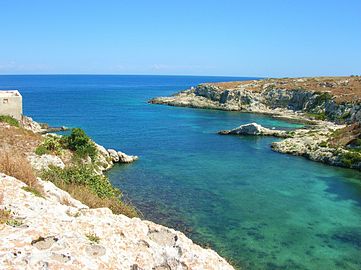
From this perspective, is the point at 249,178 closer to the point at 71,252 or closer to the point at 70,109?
the point at 71,252

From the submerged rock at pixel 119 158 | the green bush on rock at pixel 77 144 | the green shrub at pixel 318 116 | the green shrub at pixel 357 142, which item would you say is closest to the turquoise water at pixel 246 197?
the submerged rock at pixel 119 158

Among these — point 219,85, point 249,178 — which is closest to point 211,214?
point 249,178

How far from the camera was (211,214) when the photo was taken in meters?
34.5

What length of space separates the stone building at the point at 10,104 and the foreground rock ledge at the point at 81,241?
43.0m

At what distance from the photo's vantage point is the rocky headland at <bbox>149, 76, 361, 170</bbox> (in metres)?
61.2

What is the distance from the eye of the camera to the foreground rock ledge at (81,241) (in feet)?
29.0

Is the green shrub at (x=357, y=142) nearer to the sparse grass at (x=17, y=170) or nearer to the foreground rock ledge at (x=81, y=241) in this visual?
the foreground rock ledge at (x=81, y=241)

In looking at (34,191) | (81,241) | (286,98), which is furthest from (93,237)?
(286,98)

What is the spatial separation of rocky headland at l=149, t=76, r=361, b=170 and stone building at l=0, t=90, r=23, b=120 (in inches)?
1681

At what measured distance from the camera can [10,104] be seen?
169ft

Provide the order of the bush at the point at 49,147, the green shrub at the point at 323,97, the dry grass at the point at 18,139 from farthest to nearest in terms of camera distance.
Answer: the green shrub at the point at 323,97
the bush at the point at 49,147
the dry grass at the point at 18,139

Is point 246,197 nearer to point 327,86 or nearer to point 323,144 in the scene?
point 323,144

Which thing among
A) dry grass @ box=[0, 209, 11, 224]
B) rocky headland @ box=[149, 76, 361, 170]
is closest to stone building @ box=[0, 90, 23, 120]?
rocky headland @ box=[149, 76, 361, 170]

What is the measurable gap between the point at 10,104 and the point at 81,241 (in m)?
47.5
